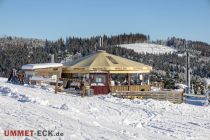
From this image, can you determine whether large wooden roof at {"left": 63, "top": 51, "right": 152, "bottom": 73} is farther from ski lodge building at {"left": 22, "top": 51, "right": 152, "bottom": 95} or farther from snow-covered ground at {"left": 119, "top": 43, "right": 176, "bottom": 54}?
snow-covered ground at {"left": 119, "top": 43, "right": 176, "bottom": 54}

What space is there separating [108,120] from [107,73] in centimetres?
1412

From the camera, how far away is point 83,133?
978cm

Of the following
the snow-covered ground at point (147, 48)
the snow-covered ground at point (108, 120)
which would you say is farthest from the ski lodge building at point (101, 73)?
the snow-covered ground at point (147, 48)

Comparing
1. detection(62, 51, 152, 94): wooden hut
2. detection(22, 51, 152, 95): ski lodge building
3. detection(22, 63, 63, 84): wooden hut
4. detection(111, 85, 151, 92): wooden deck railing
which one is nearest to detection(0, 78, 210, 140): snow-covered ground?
detection(111, 85, 151, 92): wooden deck railing

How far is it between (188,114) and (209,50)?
160 meters

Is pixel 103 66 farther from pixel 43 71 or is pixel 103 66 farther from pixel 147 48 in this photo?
pixel 147 48

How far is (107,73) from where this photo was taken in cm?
2770

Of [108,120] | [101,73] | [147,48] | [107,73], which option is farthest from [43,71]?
[147,48]

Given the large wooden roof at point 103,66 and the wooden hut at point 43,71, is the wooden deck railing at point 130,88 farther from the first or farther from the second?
the wooden hut at point 43,71

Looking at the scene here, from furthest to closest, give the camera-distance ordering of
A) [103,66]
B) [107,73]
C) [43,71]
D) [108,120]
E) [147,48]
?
[147,48] → [43,71] → [107,73] → [103,66] → [108,120]

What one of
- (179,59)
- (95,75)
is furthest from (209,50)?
(95,75)

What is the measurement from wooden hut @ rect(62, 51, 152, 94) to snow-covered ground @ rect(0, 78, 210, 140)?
7.90 metres

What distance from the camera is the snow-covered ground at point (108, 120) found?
10.1 m

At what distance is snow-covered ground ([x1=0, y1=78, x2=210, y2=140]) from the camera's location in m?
10.1
